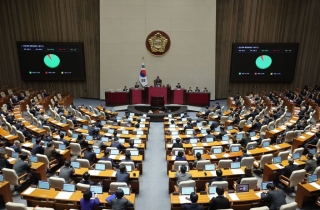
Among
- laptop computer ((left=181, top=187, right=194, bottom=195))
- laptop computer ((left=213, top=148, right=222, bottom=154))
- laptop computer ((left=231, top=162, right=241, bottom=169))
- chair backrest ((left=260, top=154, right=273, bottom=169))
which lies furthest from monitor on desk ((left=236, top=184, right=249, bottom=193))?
laptop computer ((left=213, top=148, right=222, bottom=154))

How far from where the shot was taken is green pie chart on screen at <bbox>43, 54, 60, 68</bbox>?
21.3 meters

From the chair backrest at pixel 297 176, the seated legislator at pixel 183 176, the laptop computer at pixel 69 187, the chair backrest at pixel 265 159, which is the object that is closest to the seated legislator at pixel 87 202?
the laptop computer at pixel 69 187

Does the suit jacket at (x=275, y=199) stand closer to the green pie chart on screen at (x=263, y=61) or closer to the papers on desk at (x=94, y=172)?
the papers on desk at (x=94, y=172)

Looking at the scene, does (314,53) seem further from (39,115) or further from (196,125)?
(39,115)

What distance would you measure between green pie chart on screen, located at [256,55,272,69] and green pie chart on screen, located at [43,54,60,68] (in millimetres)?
16412

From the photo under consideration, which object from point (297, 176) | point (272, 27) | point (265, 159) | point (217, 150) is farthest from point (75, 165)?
point (272, 27)

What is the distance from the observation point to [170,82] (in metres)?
22.0

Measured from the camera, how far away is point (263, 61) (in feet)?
70.5

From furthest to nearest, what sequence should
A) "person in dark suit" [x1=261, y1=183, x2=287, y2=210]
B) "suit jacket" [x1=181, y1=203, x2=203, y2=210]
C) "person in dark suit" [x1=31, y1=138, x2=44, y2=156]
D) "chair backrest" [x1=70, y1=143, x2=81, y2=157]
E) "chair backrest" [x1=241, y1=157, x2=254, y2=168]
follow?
"chair backrest" [x1=70, y1=143, x2=81, y2=157], "person in dark suit" [x1=31, y1=138, x2=44, y2=156], "chair backrest" [x1=241, y1=157, x2=254, y2=168], "person in dark suit" [x1=261, y1=183, x2=287, y2=210], "suit jacket" [x1=181, y1=203, x2=203, y2=210]

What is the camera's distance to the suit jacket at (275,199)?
6.04 metres

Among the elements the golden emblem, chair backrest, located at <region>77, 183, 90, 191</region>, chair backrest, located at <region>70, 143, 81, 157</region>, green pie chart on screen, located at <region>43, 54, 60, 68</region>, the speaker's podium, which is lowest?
chair backrest, located at <region>70, 143, 81, 157</region>

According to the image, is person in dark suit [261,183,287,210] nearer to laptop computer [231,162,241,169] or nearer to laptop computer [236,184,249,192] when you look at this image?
laptop computer [236,184,249,192]

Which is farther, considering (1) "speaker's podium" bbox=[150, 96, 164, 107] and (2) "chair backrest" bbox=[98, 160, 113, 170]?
(1) "speaker's podium" bbox=[150, 96, 164, 107]

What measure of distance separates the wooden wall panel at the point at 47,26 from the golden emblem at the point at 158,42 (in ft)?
14.8
